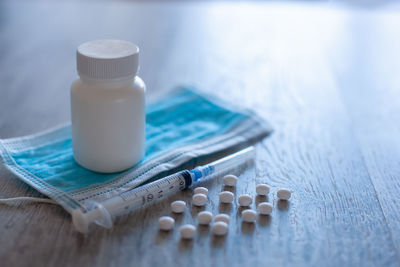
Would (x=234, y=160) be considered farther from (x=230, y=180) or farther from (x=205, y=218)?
(x=205, y=218)

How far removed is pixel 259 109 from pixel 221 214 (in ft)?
1.39

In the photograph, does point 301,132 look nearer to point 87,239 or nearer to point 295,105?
point 295,105

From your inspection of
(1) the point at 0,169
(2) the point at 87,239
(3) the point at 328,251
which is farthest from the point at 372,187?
(1) the point at 0,169

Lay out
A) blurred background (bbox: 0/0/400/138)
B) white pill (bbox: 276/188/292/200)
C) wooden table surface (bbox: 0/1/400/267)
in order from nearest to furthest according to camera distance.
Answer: wooden table surface (bbox: 0/1/400/267) → white pill (bbox: 276/188/292/200) → blurred background (bbox: 0/0/400/138)

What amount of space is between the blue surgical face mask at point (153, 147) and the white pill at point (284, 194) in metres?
0.17

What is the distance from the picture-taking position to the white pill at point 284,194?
0.79 m

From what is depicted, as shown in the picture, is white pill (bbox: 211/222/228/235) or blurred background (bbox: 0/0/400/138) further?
blurred background (bbox: 0/0/400/138)

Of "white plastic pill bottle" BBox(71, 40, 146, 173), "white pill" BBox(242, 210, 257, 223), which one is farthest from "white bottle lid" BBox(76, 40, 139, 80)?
"white pill" BBox(242, 210, 257, 223)

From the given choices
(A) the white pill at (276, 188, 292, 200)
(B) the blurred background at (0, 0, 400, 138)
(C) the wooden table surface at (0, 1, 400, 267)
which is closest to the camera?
(C) the wooden table surface at (0, 1, 400, 267)

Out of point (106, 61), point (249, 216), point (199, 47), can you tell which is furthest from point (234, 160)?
point (199, 47)

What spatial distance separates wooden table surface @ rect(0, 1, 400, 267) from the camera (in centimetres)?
68

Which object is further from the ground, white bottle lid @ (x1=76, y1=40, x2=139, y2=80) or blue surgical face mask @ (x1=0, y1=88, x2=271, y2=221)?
white bottle lid @ (x1=76, y1=40, x2=139, y2=80)

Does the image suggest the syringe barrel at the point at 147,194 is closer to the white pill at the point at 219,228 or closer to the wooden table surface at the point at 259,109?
the wooden table surface at the point at 259,109

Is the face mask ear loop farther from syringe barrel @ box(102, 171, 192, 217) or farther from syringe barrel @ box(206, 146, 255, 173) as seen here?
syringe barrel @ box(206, 146, 255, 173)
